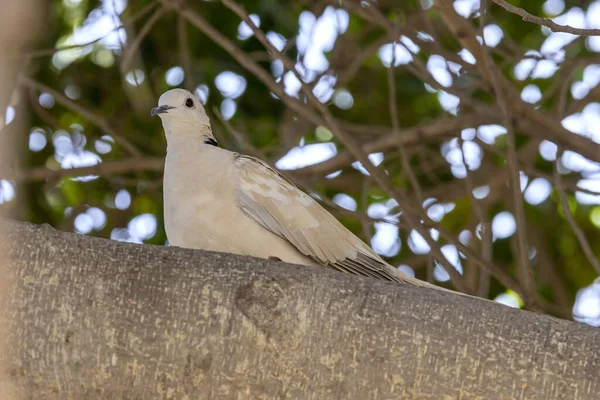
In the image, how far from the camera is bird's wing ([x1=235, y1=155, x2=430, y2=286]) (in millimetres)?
3178

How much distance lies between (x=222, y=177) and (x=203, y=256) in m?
1.21

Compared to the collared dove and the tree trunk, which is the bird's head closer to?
the collared dove

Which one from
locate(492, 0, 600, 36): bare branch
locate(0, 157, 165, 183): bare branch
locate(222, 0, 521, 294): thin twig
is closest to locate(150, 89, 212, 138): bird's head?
locate(222, 0, 521, 294): thin twig

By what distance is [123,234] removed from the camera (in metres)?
5.39

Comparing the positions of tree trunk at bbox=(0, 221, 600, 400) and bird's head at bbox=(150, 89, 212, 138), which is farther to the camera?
bird's head at bbox=(150, 89, 212, 138)

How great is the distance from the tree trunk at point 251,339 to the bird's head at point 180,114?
5.88 feet

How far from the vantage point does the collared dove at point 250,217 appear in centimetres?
307

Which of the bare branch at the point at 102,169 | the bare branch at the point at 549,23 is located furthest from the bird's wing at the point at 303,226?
the bare branch at the point at 102,169

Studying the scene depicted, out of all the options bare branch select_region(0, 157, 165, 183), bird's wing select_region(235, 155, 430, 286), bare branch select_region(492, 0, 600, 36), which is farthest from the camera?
bare branch select_region(0, 157, 165, 183)

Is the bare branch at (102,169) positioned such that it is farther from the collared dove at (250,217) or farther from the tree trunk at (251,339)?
the tree trunk at (251,339)

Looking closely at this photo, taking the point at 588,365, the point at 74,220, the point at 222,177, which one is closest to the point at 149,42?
the point at 74,220

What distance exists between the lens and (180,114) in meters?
3.79

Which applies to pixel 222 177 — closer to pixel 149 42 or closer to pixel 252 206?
pixel 252 206

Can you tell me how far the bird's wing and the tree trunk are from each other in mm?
1162
